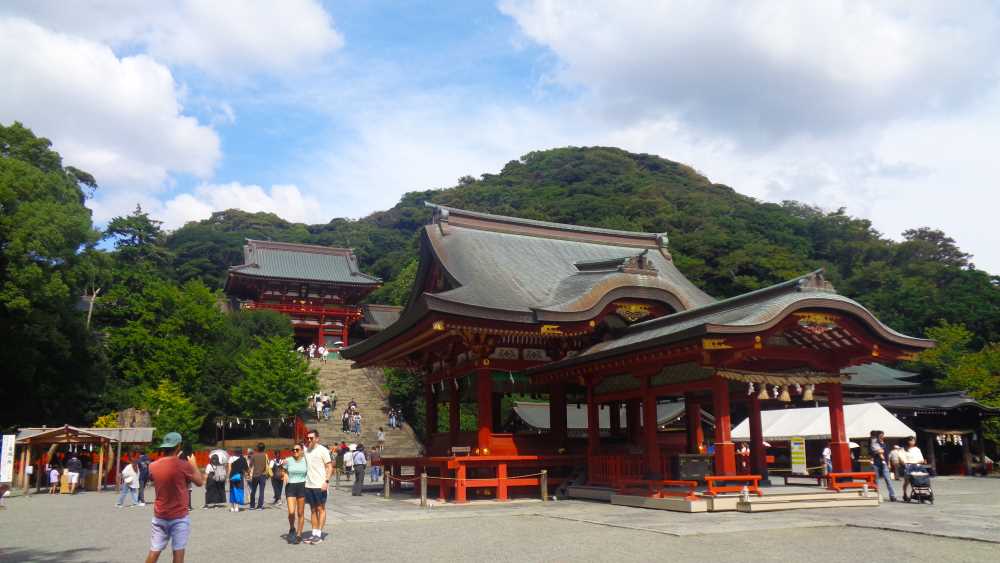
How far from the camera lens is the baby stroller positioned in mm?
14664

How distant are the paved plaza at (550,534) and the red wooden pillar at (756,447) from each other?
3.17 m

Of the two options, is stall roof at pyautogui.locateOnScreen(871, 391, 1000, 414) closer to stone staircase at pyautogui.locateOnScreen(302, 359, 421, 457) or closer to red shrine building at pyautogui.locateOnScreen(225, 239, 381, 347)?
stone staircase at pyautogui.locateOnScreen(302, 359, 421, 457)

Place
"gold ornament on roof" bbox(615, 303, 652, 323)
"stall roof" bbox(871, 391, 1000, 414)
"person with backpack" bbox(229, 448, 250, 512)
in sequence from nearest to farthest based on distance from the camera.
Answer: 1. "person with backpack" bbox(229, 448, 250, 512)
2. "gold ornament on roof" bbox(615, 303, 652, 323)
3. "stall roof" bbox(871, 391, 1000, 414)

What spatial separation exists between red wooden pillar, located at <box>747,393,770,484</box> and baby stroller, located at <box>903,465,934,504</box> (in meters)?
3.00

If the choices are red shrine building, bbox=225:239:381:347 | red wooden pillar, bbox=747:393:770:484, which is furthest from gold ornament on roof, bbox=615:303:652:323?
red shrine building, bbox=225:239:381:347

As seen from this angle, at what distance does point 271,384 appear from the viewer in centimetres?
3441

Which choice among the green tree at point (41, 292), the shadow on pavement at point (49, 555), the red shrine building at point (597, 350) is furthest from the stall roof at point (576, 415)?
the green tree at point (41, 292)

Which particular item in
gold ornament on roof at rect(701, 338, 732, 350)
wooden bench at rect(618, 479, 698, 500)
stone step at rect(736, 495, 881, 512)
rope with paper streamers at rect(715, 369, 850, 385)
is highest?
gold ornament on roof at rect(701, 338, 732, 350)

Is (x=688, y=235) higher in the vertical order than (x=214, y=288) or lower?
higher

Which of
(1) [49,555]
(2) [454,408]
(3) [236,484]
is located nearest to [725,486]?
(2) [454,408]

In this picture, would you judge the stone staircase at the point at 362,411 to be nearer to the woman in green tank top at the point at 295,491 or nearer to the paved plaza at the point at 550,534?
the paved plaza at the point at 550,534

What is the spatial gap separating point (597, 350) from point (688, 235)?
151 ft

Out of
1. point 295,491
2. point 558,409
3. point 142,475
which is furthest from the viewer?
point 142,475

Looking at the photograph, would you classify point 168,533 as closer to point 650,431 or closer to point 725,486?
point 725,486
